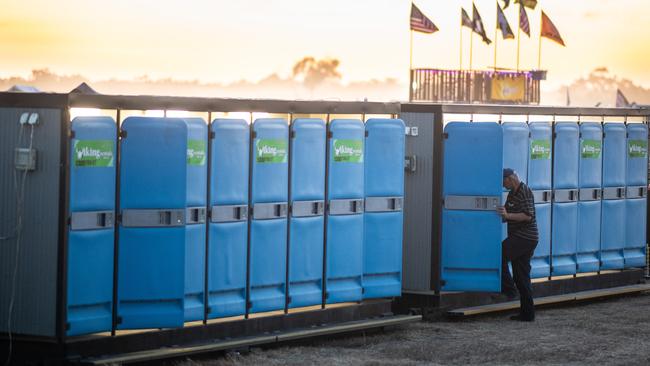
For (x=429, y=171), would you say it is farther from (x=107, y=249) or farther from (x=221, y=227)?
(x=107, y=249)

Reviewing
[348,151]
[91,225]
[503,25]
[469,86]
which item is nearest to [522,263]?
[348,151]

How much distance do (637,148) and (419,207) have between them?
4474 millimetres

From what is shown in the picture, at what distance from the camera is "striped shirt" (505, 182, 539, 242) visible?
14273 mm

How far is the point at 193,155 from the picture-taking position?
11.5 metres

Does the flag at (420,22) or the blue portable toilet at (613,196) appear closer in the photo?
the blue portable toilet at (613,196)

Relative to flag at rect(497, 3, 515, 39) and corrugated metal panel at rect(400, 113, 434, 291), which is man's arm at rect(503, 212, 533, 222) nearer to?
corrugated metal panel at rect(400, 113, 434, 291)

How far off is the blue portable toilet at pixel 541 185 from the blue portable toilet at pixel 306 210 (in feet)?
11.9

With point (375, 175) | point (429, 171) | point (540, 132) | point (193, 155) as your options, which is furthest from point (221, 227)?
point (540, 132)

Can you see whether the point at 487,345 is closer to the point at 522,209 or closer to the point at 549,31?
the point at 522,209

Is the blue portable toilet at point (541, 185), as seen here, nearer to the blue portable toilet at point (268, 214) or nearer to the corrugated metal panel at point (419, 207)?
the corrugated metal panel at point (419, 207)

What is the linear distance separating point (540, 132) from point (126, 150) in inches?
251

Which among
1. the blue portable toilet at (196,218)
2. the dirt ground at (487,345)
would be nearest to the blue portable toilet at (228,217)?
the blue portable toilet at (196,218)

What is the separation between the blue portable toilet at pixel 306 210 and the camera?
41.3 feet

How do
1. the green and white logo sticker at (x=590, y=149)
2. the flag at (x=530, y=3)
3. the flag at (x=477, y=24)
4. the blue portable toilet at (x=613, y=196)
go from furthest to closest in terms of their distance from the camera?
the flag at (x=530, y=3) < the flag at (x=477, y=24) < the blue portable toilet at (x=613, y=196) < the green and white logo sticker at (x=590, y=149)
